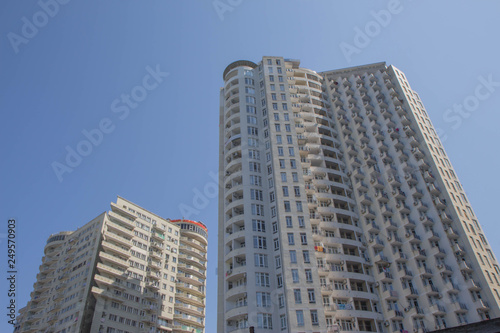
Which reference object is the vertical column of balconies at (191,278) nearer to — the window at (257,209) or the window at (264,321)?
the window at (257,209)

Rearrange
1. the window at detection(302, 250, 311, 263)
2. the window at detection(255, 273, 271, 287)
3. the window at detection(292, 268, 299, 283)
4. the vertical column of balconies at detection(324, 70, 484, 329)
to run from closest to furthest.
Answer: the window at detection(292, 268, 299, 283) → the window at detection(255, 273, 271, 287) → the window at detection(302, 250, 311, 263) → the vertical column of balconies at detection(324, 70, 484, 329)

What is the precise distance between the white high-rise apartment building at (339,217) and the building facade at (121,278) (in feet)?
95.7

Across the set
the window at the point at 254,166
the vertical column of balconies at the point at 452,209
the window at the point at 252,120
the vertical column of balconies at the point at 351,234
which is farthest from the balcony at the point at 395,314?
the window at the point at 252,120

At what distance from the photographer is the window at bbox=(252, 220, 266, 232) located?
187 ft

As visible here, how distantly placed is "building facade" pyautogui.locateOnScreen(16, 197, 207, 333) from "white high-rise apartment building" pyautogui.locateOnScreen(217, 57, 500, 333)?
2917 cm

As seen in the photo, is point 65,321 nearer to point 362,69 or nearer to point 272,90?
point 272,90

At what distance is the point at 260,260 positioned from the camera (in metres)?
53.8

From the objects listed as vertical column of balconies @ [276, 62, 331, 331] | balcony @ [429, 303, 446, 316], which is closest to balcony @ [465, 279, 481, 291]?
balcony @ [429, 303, 446, 316]

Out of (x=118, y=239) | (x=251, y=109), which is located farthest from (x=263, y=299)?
(x=118, y=239)

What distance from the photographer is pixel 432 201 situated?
201ft

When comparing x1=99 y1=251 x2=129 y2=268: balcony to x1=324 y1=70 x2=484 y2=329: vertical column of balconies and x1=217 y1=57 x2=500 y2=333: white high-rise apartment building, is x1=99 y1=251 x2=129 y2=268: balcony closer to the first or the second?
x1=217 y1=57 x2=500 y2=333: white high-rise apartment building

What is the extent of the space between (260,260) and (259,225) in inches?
224

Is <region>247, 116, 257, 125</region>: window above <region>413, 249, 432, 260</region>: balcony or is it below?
above

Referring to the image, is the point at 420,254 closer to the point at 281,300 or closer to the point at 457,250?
the point at 457,250
